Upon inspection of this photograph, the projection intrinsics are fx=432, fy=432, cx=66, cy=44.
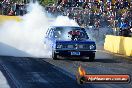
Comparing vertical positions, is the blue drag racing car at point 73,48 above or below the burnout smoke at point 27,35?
above

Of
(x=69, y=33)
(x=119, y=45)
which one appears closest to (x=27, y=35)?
(x=119, y=45)

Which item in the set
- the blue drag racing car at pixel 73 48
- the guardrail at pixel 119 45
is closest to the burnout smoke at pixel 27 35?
the blue drag racing car at pixel 73 48

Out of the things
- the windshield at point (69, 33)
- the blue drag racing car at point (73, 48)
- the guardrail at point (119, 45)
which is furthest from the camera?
the guardrail at point (119, 45)

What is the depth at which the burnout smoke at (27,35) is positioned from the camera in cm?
2278

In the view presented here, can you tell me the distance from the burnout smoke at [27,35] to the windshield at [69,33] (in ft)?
4.03

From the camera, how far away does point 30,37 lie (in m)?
26.6

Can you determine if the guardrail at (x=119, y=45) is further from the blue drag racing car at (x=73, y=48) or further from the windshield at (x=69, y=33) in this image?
the blue drag racing car at (x=73, y=48)

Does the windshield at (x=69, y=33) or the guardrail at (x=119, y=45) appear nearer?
the windshield at (x=69, y=33)

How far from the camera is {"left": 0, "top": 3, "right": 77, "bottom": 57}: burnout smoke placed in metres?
22.8

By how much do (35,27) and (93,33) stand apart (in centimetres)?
525

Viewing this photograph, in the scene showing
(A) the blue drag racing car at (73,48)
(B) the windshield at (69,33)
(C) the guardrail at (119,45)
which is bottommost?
(C) the guardrail at (119,45)

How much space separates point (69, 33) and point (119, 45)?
5312mm

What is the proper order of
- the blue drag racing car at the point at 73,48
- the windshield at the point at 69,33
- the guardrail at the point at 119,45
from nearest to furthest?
the blue drag racing car at the point at 73,48 → the windshield at the point at 69,33 → the guardrail at the point at 119,45

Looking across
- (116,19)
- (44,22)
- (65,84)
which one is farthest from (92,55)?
(116,19)
